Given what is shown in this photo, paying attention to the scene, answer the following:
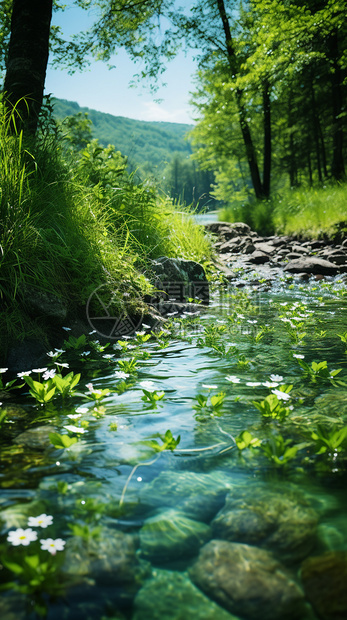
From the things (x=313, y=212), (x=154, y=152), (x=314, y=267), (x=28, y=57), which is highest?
(x=154, y=152)

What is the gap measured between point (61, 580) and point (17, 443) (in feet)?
3.16

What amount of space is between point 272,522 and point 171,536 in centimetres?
39

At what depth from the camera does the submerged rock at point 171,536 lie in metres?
1.39

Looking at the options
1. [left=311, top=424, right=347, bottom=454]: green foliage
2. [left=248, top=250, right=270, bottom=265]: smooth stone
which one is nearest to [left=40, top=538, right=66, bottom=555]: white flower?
[left=311, top=424, right=347, bottom=454]: green foliage

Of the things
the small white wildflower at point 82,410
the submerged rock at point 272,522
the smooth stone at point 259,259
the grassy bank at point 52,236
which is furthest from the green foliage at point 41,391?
the smooth stone at point 259,259

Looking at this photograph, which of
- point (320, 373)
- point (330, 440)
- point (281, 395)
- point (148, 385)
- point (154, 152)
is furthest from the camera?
point (154, 152)

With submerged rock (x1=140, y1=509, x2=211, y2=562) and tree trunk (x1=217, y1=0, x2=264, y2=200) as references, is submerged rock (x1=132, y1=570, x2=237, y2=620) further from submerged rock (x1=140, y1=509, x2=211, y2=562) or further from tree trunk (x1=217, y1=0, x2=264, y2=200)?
tree trunk (x1=217, y1=0, x2=264, y2=200)

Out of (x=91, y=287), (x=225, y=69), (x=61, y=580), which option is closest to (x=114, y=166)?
(x=91, y=287)

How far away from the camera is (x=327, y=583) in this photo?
1.20 m

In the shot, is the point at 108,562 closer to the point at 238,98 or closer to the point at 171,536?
the point at 171,536

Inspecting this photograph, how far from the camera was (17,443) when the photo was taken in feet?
6.70

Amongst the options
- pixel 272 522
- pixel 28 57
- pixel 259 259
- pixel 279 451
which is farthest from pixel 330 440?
pixel 259 259

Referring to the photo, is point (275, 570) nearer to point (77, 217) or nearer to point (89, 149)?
point (77, 217)

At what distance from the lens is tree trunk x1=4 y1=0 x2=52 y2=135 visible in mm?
5391
